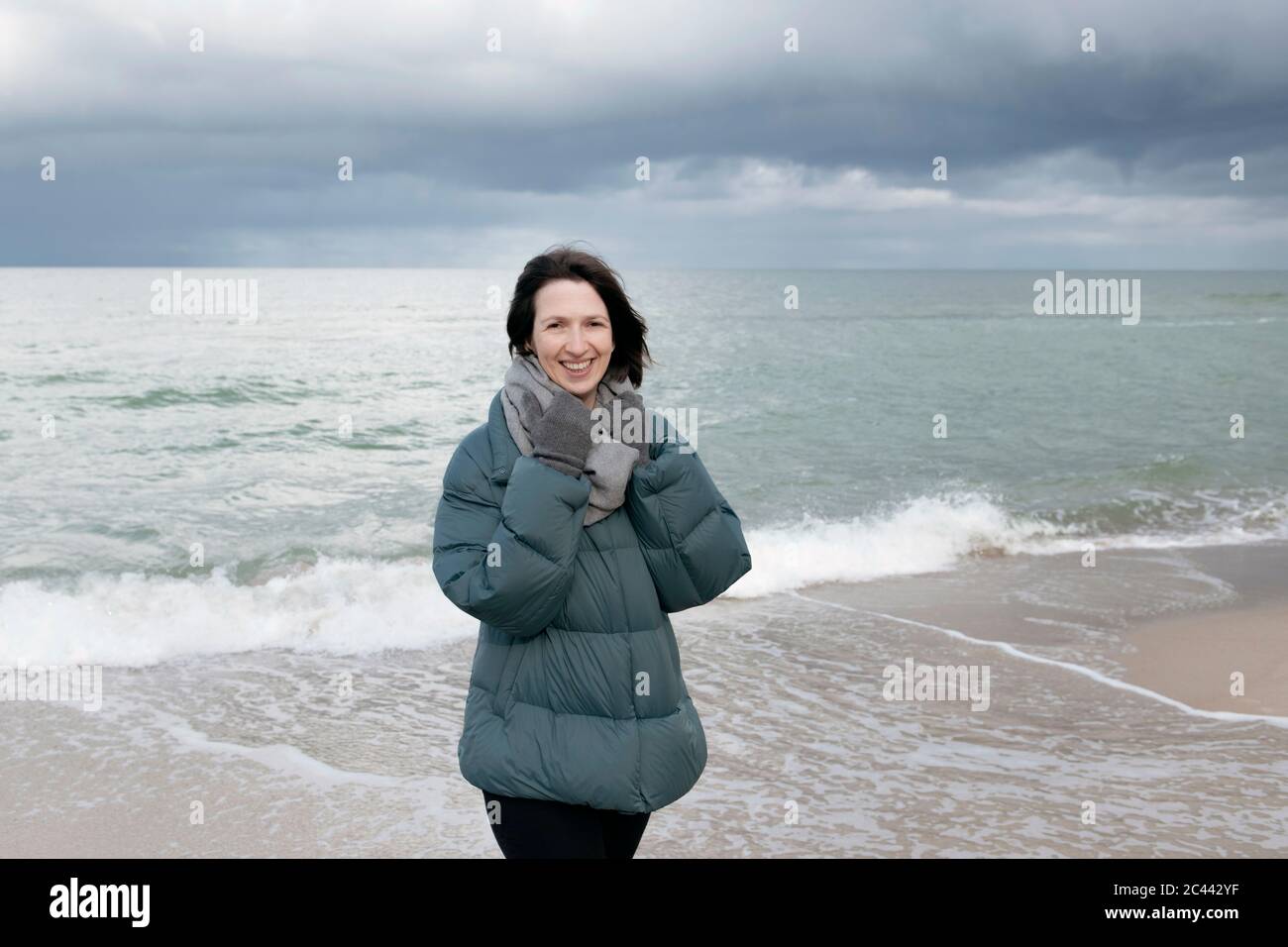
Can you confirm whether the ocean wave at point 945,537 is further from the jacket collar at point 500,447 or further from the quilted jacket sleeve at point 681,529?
the jacket collar at point 500,447

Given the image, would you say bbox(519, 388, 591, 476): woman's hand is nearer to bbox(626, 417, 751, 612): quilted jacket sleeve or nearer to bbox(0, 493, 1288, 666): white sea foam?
bbox(626, 417, 751, 612): quilted jacket sleeve

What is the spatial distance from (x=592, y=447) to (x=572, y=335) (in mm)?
290

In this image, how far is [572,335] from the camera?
2.80m

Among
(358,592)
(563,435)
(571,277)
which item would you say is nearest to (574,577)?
(563,435)

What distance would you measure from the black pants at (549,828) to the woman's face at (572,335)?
966 mm

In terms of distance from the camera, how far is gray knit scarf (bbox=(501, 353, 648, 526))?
106 inches

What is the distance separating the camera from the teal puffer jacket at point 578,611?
2625mm

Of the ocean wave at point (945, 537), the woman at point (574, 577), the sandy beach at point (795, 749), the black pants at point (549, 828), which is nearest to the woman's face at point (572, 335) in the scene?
the woman at point (574, 577)

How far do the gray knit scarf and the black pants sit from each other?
2.20 feet

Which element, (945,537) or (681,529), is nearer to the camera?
(681,529)

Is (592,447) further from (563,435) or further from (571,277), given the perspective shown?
(571,277)

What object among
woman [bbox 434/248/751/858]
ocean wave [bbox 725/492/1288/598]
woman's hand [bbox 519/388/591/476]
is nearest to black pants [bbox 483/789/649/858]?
woman [bbox 434/248/751/858]
